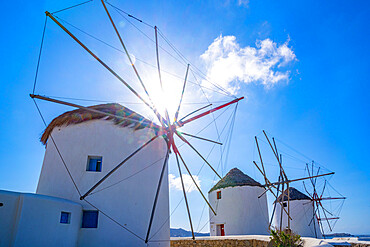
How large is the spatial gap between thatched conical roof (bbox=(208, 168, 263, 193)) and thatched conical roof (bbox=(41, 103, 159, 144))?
1210 centimetres

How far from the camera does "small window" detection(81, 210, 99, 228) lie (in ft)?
36.6

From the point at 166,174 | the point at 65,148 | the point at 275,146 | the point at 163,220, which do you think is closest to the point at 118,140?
the point at 65,148

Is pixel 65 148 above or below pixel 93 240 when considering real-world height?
above

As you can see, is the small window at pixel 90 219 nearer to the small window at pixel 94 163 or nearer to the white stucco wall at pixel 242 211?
the small window at pixel 94 163

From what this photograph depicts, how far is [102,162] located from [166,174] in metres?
4.30

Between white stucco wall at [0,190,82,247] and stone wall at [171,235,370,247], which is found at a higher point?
white stucco wall at [0,190,82,247]

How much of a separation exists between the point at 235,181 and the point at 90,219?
14592mm

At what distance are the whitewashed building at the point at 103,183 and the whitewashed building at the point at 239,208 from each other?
29.5 ft

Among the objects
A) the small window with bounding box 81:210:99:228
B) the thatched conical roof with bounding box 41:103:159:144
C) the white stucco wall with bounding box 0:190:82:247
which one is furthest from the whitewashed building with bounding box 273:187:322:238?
the white stucco wall with bounding box 0:190:82:247

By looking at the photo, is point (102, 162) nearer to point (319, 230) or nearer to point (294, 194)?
point (294, 194)

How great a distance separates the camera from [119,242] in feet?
37.4

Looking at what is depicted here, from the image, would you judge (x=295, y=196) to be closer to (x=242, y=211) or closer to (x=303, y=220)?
(x=303, y=220)

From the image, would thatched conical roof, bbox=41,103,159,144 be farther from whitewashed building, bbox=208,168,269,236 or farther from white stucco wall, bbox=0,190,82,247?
whitewashed building, bbox=208,168,269,236

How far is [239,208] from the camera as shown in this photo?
71.2 feet
